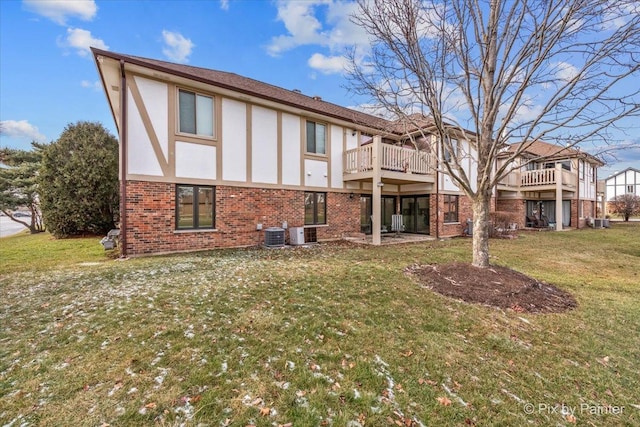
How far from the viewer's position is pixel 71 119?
47.5 feet

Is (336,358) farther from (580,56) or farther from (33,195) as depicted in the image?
(33,195)

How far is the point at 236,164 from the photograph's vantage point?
1009 cm

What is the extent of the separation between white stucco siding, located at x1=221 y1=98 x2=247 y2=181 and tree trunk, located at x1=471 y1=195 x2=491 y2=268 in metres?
7.68

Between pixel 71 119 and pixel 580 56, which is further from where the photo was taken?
pixel 71 119

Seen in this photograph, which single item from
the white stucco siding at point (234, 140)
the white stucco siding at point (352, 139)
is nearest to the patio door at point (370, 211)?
the white stucco siding at point (352, 139)

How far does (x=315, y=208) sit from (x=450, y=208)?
27.5 ft

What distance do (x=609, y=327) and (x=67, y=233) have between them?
19.4m

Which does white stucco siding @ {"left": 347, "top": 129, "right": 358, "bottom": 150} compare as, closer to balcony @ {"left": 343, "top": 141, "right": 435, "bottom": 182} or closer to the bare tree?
balcony @ {"left": 343, "top": 141, "right": 435, "bottom": 182}

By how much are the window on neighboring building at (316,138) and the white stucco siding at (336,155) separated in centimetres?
44

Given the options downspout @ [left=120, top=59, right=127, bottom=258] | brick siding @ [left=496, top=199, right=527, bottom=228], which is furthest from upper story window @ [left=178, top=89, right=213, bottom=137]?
brick siding @ [left=496, top=199, right=527, bottom=228]

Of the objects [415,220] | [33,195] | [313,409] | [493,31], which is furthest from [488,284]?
[33,195]

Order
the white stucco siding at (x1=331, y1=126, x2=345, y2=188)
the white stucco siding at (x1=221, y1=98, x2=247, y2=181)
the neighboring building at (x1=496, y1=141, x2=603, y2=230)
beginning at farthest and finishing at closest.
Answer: the neighboring building at (x1=496, y1=141, x2=603, y2=230)
the white stucco siding at (x1=331, y1=126, x2=345, y2=188)
the white stucco siding at (x1=221, y1=98, x2=247, y2=181)

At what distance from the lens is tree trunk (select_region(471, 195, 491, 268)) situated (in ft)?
20.7

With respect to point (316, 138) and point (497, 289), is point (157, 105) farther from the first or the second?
point (497, 289)
